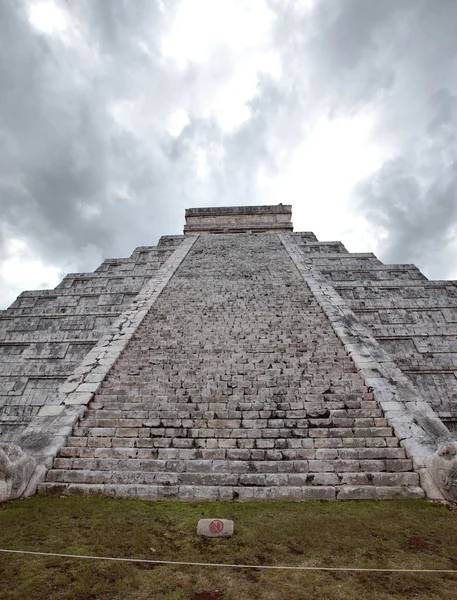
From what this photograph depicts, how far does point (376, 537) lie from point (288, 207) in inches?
842

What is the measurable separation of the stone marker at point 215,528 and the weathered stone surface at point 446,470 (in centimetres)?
282

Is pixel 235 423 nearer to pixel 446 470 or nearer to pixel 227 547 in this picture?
pixel 227 547

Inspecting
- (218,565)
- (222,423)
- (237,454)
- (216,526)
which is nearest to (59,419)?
(222,423)

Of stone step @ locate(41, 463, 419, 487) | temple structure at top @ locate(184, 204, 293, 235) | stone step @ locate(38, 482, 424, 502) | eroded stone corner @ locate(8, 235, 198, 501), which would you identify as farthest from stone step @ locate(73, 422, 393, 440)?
temple structure at top @ locate(184, 204, 293, 235)

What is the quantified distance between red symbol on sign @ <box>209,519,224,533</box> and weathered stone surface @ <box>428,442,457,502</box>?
2921 mm

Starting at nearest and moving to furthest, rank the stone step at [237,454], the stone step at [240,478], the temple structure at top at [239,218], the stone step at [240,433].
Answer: the stone step at [240,478] → the stone step at [237,454] → the stone step at [240,433] → the temple structure at top at [239,218]

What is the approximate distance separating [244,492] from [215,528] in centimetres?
105

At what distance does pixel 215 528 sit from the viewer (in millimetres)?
3566

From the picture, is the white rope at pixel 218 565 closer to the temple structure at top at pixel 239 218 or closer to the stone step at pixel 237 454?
the stone step at pixel 237 454

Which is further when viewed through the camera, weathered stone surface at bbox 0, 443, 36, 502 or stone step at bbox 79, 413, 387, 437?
stone step at bbox 79, 413, 387, 437

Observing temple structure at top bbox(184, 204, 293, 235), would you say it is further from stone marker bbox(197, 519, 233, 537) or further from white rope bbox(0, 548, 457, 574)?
white rope bbox(0, 548, 457, 574)

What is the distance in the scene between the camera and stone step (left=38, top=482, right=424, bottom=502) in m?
4.50

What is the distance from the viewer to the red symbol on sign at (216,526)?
3.55m

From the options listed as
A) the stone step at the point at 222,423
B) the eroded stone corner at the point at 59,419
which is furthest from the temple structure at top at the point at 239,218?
the stone step at the point at 222,423
